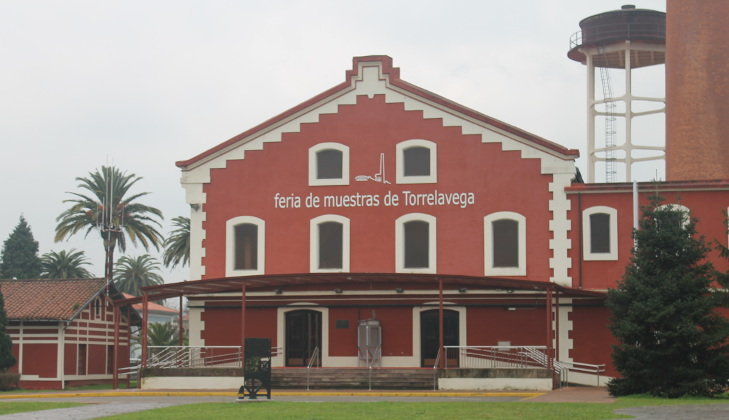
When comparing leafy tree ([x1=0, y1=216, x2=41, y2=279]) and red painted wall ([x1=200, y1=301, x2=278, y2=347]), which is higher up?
leafy tree ([x1=0, y1=216, x2=41, y2=279])

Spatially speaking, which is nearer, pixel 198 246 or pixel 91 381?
pixel 198 246

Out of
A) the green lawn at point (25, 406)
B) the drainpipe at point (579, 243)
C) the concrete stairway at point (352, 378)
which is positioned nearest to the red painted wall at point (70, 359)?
the concrete stairway at point (352, 378)

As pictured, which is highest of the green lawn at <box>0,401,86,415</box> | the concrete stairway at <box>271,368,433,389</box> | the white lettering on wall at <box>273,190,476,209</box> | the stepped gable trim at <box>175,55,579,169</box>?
the stepped gable trim at <box>175,55,579,169</box>

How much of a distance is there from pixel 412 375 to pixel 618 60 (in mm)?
25318

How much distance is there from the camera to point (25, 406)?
2703 cm

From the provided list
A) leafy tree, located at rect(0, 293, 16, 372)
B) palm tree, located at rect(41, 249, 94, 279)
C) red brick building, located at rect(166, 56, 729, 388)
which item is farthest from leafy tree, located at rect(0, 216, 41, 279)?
red brick building, located at rect(166, 56, 729, 388)

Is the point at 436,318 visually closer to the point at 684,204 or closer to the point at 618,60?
the point at 684,204

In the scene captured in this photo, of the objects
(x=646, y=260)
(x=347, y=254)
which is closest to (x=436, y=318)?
(x=347, y=254)

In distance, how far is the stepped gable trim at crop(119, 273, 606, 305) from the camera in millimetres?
33312

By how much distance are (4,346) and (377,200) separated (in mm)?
14097

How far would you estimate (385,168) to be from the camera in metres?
37.8

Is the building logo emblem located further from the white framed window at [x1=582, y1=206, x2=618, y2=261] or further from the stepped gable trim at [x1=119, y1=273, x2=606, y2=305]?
the white framed window at [x1=582, y1=206, x2=618, y2=261]

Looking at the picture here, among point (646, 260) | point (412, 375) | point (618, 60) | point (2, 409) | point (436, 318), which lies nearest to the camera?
point (2, 409)

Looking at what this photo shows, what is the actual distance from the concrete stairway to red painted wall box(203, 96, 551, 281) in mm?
4563
